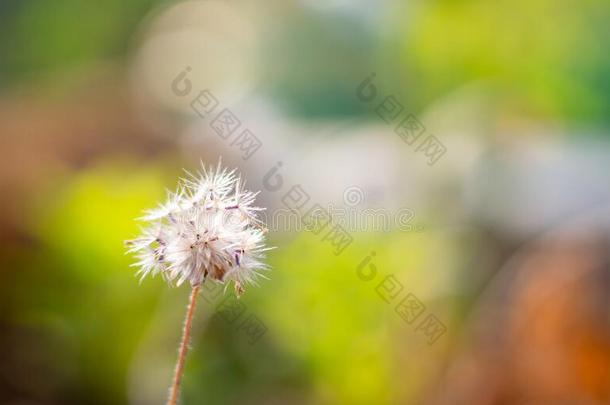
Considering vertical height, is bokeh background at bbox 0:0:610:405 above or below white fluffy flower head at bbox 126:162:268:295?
above

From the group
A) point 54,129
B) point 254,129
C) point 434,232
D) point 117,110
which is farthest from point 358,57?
point 434,232

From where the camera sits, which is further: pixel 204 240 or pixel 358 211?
pixel 358 211

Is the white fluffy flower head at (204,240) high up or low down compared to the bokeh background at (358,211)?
down

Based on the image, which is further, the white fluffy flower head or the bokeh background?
the bokeh background

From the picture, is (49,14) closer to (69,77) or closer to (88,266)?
(69,77)
